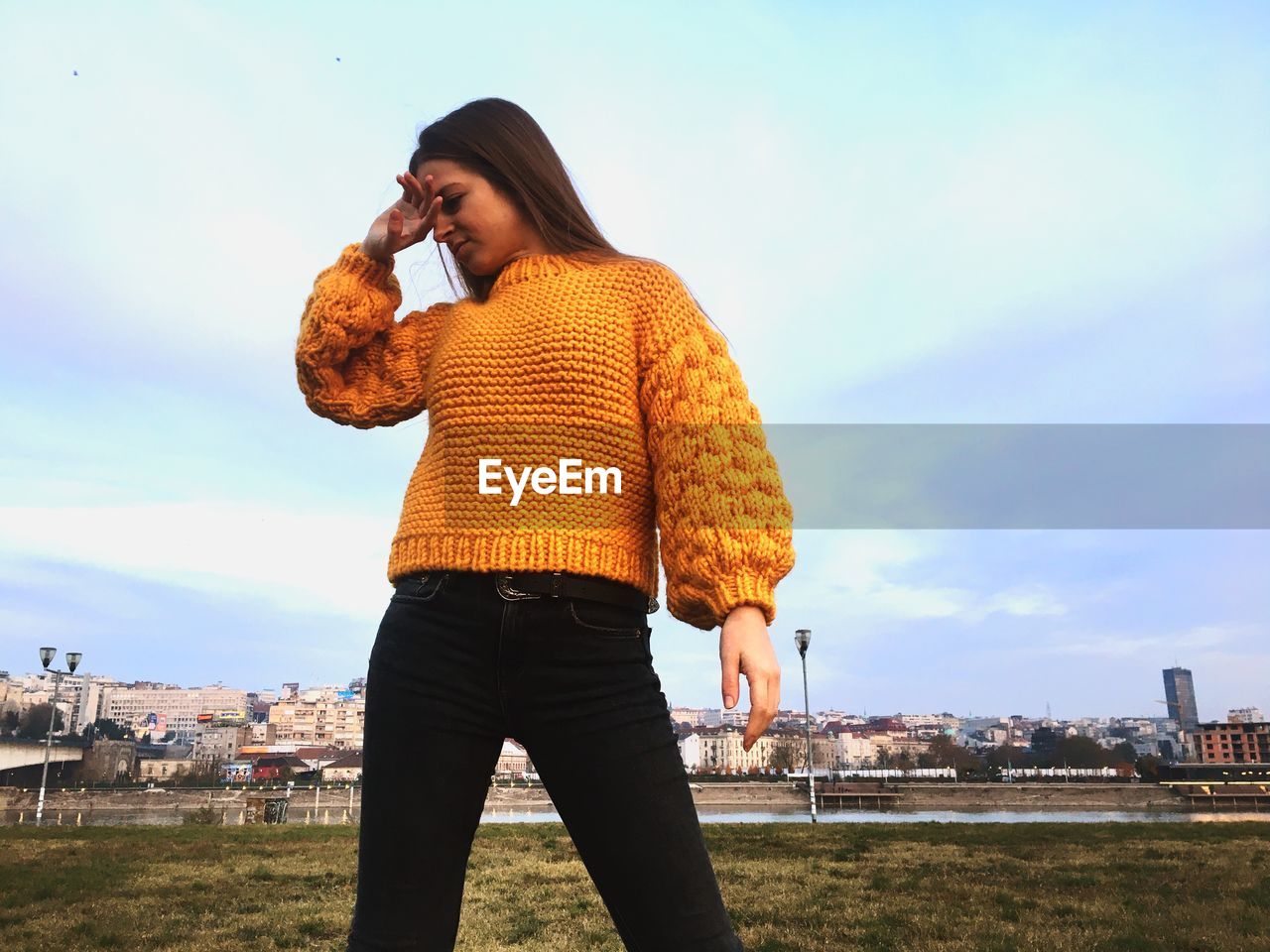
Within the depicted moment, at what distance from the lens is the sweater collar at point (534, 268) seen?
73.1 inches

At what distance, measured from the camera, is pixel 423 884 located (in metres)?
1.52

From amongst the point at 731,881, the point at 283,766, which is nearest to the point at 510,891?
the point at 731,881

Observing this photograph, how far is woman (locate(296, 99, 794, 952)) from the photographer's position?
4.78 ft

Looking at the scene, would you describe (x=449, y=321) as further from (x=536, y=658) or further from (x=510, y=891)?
(x=510, y=891)

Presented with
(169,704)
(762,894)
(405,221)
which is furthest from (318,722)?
(405,221)

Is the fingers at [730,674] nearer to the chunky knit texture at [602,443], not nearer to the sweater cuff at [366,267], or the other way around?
the chunky knit texture at [602,443]

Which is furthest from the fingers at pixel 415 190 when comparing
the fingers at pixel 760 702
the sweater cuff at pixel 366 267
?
the fingers at pixel 760 702

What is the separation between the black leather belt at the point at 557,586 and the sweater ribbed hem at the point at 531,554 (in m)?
0.01

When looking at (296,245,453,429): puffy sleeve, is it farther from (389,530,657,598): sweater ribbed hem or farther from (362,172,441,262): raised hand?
(389,530,657,598): sweater ribbed hem

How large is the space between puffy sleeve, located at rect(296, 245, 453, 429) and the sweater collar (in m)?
0.27

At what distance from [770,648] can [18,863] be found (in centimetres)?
1026

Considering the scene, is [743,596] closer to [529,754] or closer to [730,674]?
[730,674]

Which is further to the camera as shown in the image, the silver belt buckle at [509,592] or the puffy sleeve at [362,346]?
the puffy sleeve at [362,346]

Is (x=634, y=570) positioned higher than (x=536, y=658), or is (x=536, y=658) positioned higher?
(x=634, y=570)
